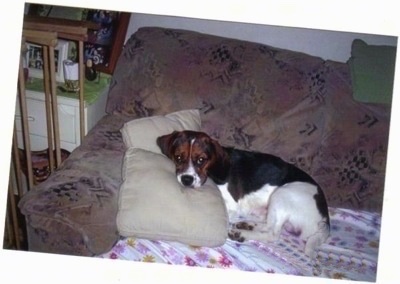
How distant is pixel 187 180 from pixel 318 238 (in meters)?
0.49

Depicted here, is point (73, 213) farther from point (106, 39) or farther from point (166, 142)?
point (106, 39)

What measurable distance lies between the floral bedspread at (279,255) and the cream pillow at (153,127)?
376 mm

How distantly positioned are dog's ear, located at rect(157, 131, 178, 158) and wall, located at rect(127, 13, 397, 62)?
0.70 m

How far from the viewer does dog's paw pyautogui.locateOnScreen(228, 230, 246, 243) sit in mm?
1577

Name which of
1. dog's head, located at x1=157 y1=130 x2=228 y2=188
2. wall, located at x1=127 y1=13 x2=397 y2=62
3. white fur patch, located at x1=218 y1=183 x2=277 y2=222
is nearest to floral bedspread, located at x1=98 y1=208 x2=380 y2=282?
white fur patch, located at x1=218 y1=183 x2=277 y2=222

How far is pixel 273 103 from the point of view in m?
1.84

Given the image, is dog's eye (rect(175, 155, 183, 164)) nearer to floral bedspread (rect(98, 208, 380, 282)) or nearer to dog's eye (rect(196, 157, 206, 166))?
dog's eye (rect(196, 157, 206, 166))

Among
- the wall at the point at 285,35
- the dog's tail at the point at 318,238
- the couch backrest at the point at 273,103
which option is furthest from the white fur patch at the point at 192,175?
the wall at the point at 285,35

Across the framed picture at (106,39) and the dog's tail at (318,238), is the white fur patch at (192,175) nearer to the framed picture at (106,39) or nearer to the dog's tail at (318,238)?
the dog's tail at (318,238)

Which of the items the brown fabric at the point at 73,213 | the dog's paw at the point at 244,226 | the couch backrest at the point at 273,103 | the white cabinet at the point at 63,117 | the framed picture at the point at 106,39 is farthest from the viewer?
the framed picture at the point at 106,39

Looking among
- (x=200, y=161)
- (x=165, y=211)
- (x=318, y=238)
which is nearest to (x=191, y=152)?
(x=200, y=161)

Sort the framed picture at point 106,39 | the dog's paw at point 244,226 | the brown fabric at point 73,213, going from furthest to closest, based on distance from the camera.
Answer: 1. the framed picture at point 106,39
2. the dog's paw at point 244,226
3. the brown fabric at point 73,213

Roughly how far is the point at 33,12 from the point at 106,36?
1.32ft

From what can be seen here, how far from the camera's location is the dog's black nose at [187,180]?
61.4 inches
